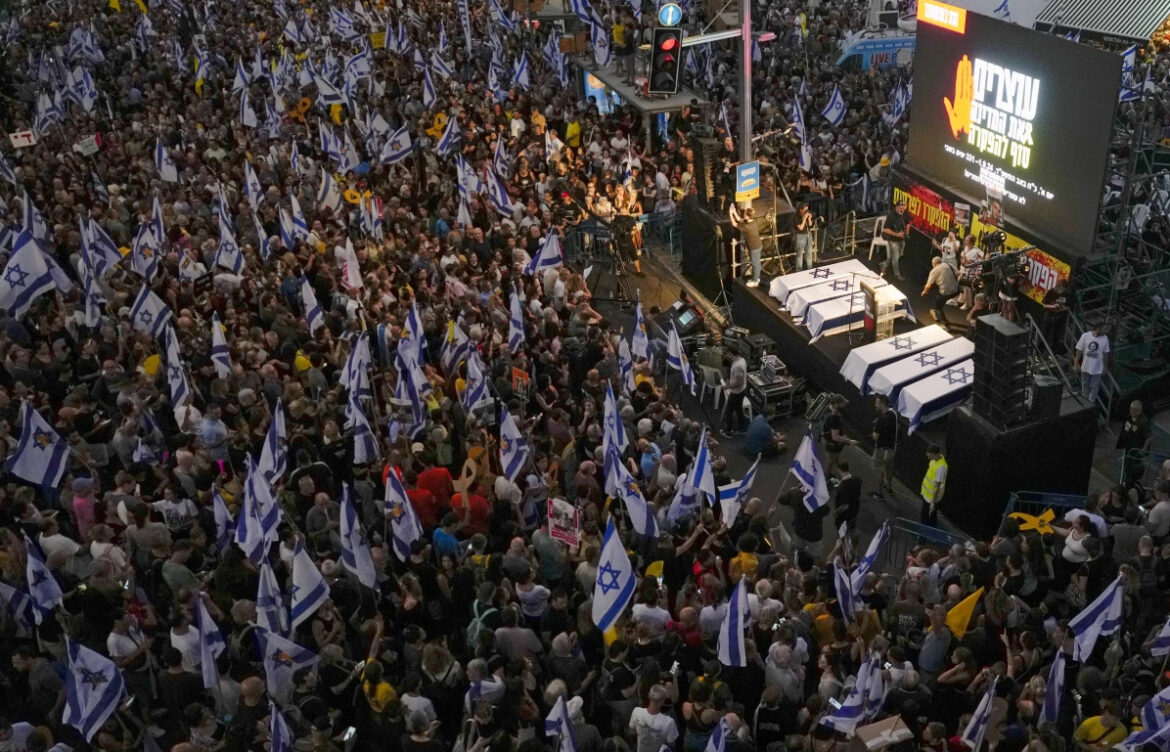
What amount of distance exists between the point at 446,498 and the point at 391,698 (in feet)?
11.9

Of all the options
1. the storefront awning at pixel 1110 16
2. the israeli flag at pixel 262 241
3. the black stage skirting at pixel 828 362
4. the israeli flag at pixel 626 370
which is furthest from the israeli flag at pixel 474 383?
the storefront awning at pixel 1110 16

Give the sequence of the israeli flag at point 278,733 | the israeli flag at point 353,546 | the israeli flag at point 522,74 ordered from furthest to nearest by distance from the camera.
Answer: the israeli flag at point 522,74 < the israeli flag at point 353,546 < the israeli flag at point 278,733

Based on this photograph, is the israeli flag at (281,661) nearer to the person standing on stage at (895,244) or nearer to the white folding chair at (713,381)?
the white folding chair at (713,381)

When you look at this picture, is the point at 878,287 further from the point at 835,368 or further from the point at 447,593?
the point at 447,593

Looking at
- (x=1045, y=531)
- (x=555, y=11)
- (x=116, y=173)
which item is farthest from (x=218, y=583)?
(x=555, y=11)

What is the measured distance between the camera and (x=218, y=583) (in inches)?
488

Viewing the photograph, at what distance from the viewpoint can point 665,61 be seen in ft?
57.1

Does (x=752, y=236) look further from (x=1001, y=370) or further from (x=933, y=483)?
(x=933, y=483)

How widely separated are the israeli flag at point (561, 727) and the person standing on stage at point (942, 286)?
1225 centimetres

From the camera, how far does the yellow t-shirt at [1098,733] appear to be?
1007 cm

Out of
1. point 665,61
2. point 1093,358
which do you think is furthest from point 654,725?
point 1093,358

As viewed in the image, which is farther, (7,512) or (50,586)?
(7,512)

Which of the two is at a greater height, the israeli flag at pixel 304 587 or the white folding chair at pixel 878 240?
the israeli flag at pixel 304 587

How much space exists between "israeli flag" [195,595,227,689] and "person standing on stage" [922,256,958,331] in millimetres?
13067
